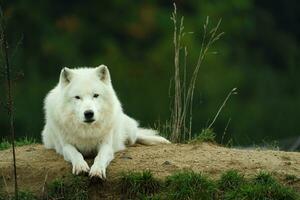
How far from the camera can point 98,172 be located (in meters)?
7.88

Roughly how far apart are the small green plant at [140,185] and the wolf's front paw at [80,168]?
13.5 inches

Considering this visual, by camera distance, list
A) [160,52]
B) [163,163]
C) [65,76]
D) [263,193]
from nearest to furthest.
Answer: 1. [263,193]
2. [163,163]
3. [65,76]
4. [160,52]

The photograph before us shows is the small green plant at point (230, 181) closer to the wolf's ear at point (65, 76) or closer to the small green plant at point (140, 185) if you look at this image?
the small green plant at point (140, 185)

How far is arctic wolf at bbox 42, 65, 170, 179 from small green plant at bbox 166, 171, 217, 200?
568mm

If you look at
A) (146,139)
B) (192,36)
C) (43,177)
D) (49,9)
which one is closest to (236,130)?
(192,36)

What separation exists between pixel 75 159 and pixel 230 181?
1301mm

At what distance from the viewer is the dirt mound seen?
807 centimetres

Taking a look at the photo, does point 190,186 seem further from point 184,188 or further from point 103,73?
point 103,73

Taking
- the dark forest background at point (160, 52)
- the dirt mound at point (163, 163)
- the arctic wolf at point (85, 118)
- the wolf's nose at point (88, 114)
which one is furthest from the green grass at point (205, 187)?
the dark forest background at point (160, 52)

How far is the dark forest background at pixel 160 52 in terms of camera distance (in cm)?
2355

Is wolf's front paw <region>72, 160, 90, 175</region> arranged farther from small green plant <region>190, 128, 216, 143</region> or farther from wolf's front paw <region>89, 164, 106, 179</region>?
small green plant <region>190, 128, 216, 143</region>

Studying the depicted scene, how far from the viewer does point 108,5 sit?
30688 millimetres

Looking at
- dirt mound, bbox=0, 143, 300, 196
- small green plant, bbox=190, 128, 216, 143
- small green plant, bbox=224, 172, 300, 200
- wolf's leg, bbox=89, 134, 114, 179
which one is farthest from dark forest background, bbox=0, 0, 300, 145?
small green plant, bbox=224, 172, 300, 200

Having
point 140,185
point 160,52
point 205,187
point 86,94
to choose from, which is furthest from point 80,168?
point 160,52
